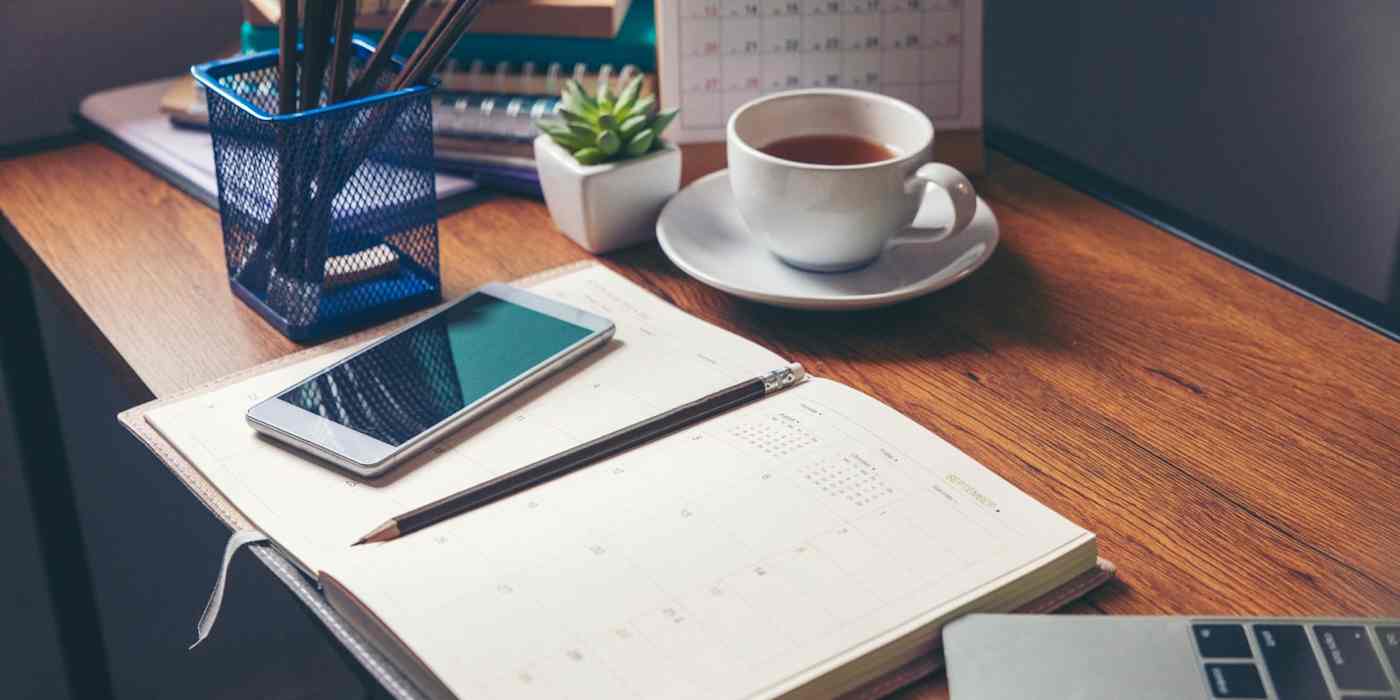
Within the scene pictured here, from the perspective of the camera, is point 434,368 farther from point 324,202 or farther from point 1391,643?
point 1391,643

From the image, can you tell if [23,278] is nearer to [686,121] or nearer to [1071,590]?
[686,121]

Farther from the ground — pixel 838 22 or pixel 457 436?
pixel 838 22

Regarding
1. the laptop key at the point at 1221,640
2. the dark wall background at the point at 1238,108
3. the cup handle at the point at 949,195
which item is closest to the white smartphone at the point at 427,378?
the cup handle at the point at 949,195

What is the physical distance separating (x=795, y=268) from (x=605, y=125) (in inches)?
6.3

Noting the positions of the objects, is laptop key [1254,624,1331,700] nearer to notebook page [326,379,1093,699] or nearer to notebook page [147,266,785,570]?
notebook page [326,379,1093,699]

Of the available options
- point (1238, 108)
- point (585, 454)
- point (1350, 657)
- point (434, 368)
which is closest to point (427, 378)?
point (434, 368)

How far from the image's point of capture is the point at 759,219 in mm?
793

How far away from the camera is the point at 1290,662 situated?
1.59 feet

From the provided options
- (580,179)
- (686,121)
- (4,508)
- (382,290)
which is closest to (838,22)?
(686,121)

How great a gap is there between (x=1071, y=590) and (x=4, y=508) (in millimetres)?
1038

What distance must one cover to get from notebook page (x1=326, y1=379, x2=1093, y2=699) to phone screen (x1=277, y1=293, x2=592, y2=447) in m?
0.09

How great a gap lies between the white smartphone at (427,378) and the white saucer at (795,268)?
0.36 ft

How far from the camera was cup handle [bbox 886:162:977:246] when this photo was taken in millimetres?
773

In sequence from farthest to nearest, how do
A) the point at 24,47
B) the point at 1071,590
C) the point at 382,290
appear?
→ 1. the point at 24,47
2. the point at 382,290
3. the point at 1071,590
